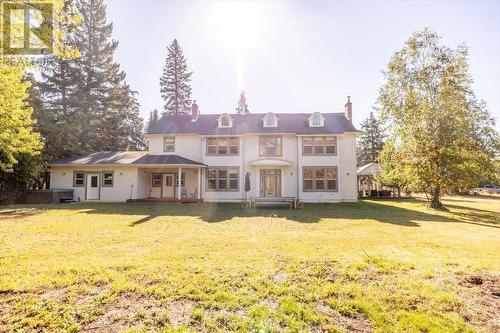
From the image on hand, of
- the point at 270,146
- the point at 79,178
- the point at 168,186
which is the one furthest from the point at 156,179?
the point at 270,146

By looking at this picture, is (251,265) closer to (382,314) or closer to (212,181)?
(382,314)

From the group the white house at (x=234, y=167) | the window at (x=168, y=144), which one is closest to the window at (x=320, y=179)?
the white house at (x=234, y=167)

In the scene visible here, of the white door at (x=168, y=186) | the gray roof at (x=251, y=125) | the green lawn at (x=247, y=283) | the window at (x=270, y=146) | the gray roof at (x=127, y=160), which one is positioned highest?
the gray roof at (x=251, y=125)

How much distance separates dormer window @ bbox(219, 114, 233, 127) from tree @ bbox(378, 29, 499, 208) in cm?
1284

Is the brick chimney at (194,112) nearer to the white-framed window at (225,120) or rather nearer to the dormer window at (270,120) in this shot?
the white-framed window at (225,120)

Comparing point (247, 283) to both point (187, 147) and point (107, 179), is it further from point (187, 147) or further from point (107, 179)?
point (107, 179)

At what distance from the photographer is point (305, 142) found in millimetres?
22328

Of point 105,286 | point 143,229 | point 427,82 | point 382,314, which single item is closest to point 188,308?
point 105,286

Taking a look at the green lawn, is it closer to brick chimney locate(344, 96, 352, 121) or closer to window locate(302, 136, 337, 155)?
window locate(302, 136, 337, 155)

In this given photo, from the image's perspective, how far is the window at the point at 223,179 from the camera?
2238cm

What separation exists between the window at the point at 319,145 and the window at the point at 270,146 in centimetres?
218

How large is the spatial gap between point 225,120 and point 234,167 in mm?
4713

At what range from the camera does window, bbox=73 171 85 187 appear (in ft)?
74.1

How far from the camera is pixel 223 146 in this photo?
2284 cm
